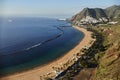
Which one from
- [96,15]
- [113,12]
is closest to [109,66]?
[96,15]

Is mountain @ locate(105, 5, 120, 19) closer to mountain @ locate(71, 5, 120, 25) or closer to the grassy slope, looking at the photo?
mountain @ locate(71, 5, 120, 25)

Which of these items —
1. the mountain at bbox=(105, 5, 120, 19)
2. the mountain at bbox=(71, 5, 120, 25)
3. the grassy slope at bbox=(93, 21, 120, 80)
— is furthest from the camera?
the mountain at bbox=(105, 5, 120, 19)

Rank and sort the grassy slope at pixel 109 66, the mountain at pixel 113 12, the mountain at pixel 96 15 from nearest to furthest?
the grassy slope at pixel 109 66
the mountain at pixel 96 15
the mountain at pixel 113 12

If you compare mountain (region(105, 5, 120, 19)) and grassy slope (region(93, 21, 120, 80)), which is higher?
mountain (region(105, 5, 120, 19))

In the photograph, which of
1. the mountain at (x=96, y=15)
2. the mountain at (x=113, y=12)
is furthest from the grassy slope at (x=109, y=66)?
the mountain at (x=113, y=12)

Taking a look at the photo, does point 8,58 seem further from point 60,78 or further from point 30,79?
point 60,78

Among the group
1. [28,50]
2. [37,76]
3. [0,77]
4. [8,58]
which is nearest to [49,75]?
[37,76]

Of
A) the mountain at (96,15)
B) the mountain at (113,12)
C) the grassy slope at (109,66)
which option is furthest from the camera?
the mountain at (113,12)

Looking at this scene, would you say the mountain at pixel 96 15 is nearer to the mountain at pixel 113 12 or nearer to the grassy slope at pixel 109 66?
the mountain at pixel 113 12

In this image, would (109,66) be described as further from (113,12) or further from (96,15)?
(113,12)

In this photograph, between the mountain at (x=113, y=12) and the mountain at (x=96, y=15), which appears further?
the mountain at (x=113, y=12)

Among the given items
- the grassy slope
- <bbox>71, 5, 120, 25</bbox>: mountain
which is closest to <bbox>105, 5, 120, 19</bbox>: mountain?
<bbox>71, 5, 120, 25</bbox>: mountain

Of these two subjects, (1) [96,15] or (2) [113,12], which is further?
(1) [96,15]
